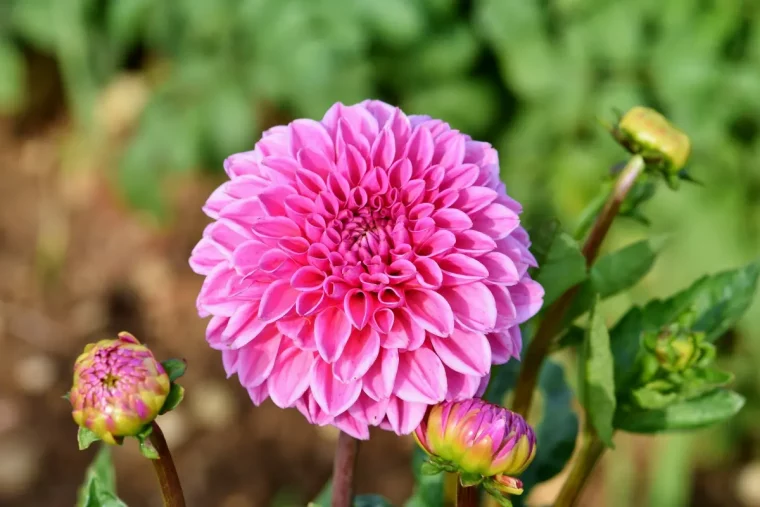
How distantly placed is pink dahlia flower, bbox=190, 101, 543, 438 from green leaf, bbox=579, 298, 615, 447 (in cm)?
9

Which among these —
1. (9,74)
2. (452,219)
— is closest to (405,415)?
(452,219)

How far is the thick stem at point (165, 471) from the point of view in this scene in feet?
1.79

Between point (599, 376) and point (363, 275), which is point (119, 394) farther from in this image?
point (599, 376)

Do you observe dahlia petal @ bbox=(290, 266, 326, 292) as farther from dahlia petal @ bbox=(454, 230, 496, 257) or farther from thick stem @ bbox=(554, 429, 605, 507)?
thick stem @ bbox=(554, 429, 605, 507)

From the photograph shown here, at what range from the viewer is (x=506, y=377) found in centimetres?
78

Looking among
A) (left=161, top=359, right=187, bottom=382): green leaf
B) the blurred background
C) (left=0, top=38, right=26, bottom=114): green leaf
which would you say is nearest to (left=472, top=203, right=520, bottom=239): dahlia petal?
(left=161, top=359, right=187, bottom=382): green leaf

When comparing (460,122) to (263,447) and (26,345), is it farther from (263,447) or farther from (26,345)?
(26,345)

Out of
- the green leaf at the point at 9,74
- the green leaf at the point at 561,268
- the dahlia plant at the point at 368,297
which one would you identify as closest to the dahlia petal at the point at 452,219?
the dahlia plant at the point at 368,297

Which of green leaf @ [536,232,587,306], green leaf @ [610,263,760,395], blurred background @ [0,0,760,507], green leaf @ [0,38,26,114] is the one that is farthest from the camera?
green leaf @ [0,38,26,114]

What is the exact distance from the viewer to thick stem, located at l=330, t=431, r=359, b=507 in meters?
0.59

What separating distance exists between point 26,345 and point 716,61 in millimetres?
1608

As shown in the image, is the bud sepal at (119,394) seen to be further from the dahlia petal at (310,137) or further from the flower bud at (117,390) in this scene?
the dahlia petal at (310,137)

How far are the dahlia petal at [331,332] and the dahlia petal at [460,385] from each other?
2.7 inches

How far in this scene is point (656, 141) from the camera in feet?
2.12
